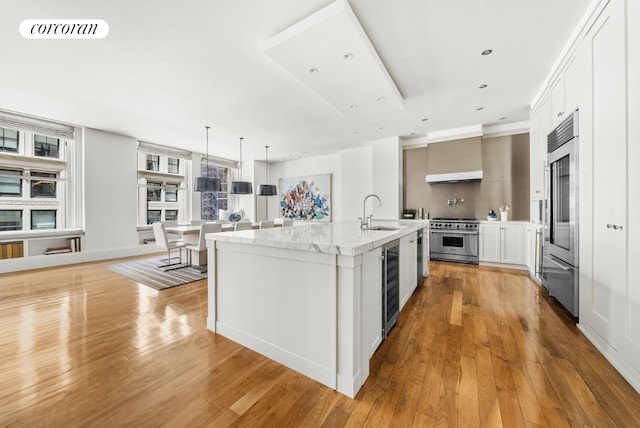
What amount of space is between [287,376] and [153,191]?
6387mm

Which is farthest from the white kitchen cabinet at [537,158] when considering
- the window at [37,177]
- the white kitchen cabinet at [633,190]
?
the window at [37,177]

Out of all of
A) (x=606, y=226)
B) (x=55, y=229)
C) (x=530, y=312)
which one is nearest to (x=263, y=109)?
(x=606, y=226)

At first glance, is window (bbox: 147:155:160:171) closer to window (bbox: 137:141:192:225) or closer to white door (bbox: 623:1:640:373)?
window (bbox: 137:141:192:225)

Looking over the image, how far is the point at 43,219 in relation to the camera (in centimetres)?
454

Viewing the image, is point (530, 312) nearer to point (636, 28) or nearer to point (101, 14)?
point (636, 28)

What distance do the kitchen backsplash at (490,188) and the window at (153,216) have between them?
664 cm

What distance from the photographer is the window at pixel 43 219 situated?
14.5ft

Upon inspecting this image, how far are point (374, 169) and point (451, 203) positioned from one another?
74.8 inches

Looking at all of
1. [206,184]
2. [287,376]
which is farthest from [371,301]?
[206,184]

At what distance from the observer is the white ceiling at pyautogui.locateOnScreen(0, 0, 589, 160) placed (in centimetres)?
196

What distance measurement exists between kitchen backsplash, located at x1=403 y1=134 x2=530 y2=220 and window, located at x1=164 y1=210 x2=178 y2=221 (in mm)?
6429

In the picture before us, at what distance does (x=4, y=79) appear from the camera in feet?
9.66

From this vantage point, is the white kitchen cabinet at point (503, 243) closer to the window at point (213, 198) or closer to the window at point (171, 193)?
the window at point (213, 198)

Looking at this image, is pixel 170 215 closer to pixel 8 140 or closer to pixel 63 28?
pixel 8 140
